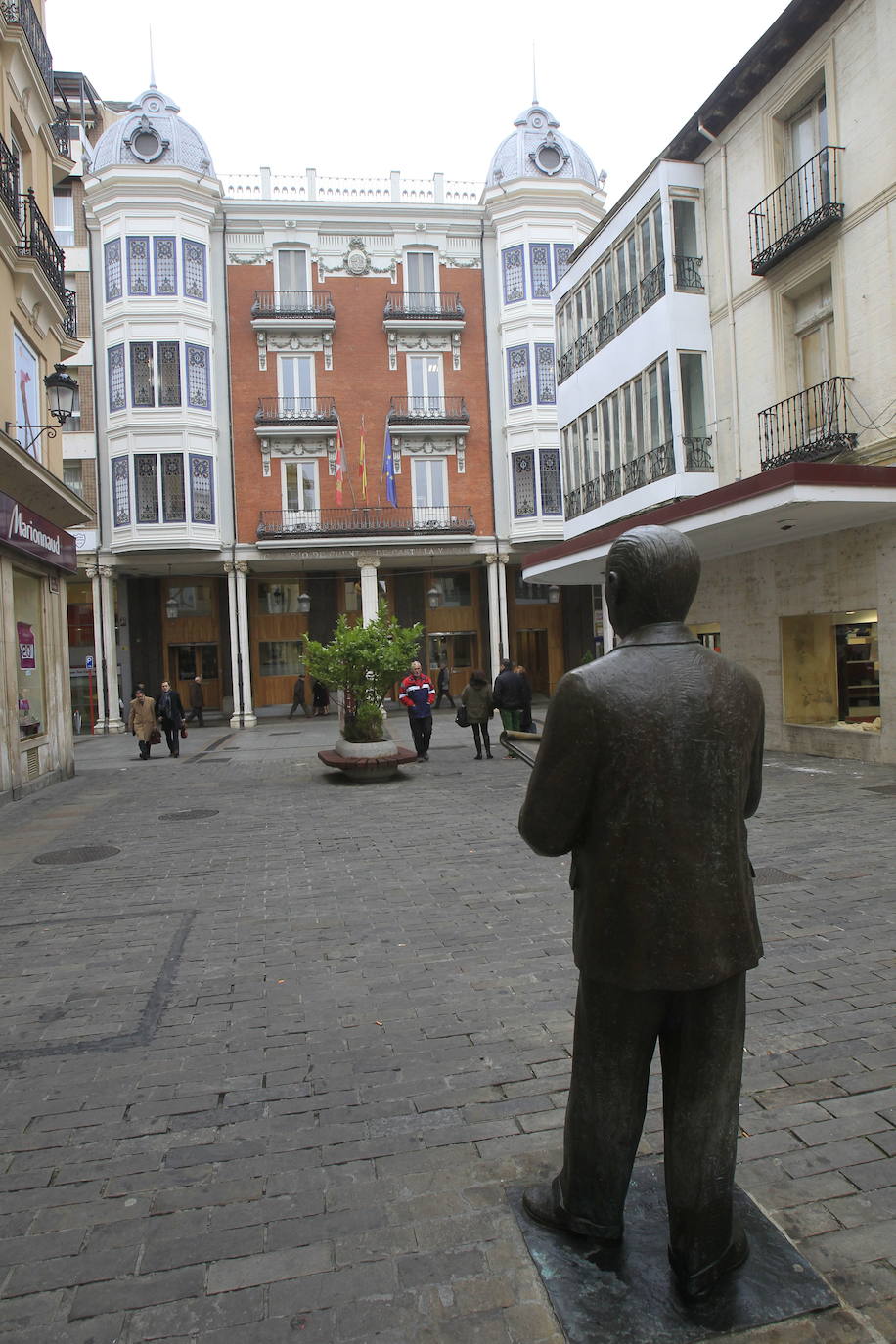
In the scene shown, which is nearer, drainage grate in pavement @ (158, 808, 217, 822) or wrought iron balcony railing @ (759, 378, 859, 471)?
drainage grate in pavement @ (158, 808, 217, 822)

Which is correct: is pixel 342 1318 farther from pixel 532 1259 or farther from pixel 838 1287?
pixel 838 1287

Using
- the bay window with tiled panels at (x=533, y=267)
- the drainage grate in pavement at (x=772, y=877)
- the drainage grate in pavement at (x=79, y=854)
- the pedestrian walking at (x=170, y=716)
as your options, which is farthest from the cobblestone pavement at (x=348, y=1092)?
the bay window with tiled panels at (x=533, y=267)

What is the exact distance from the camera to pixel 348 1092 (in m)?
3.51

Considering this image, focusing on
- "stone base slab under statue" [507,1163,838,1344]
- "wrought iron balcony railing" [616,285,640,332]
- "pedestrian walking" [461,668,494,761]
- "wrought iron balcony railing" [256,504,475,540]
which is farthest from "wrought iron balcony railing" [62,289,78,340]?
"stone base slab under statue" [507,1163,838,1344]

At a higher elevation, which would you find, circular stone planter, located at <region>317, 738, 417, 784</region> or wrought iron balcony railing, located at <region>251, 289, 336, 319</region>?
wrought iron balcony railing, located at <region>251, 289, 336, 319</region>

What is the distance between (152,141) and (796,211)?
75.1 ft

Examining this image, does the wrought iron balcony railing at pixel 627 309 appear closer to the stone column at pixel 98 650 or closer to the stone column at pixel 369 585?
the stone column at pixel 369 585

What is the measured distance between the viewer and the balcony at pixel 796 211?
1271 cm

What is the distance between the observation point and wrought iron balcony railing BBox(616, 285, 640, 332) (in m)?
17.2

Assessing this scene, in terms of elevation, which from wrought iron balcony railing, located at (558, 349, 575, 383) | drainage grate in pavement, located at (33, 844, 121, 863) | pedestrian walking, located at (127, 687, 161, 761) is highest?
wrought iron balcony railing, located at (558, 349, 575, 383)

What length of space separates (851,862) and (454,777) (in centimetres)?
712

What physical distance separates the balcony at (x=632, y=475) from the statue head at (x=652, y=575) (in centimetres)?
1458

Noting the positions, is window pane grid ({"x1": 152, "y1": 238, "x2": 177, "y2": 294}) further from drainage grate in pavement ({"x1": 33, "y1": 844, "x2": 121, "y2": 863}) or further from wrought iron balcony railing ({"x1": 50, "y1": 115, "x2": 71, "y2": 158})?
drainage grate in pavement ({"x1": 33, "y1": 844, "x2": 121, "y2": 863})

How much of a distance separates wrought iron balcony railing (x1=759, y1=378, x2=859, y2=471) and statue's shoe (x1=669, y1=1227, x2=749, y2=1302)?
11264 millimetres
